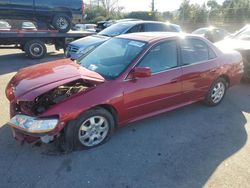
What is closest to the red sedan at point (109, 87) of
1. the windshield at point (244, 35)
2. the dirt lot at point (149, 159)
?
the dirt lot at point (149, 159)

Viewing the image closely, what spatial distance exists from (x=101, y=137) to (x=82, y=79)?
0.90 meters

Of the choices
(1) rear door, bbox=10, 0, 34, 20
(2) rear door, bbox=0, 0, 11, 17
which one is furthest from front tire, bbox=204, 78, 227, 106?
(2) rear door, bbox=0, 0, 11, 17

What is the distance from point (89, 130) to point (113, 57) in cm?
135

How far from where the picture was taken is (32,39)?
10305 millimetres

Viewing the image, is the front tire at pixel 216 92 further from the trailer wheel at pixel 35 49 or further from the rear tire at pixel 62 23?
the rear tire at pixel 62 23

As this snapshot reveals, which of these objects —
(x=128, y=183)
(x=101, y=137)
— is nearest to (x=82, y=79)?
(x=101, y=137)

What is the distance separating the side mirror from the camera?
3.71 metres

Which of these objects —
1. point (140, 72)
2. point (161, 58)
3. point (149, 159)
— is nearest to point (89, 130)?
point (149, 159)

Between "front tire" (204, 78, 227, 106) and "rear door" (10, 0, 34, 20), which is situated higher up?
"rear door" (10, 0, 34, 20)

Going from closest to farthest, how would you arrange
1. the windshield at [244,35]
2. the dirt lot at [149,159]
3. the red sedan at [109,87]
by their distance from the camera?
the dirt lot at [149,159]
the red sedan at [109,87]
the windshield at [244,35]

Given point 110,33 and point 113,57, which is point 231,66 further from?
point 110,33

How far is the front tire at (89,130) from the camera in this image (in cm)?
342

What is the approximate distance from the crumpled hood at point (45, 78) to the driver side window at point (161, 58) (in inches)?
33.2

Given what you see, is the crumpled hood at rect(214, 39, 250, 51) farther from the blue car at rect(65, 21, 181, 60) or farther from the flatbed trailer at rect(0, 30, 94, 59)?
the flatbed trailer at rect(0, 30, 94, 59)
